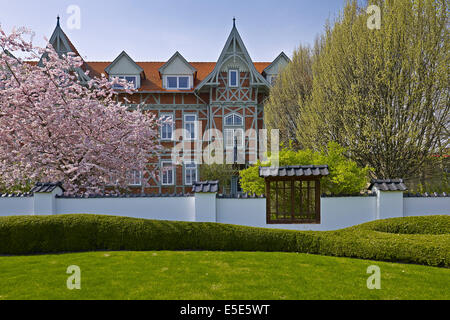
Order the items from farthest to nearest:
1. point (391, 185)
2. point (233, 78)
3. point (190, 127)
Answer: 1. point (190, 127)
2. point (233, 78)
3. point (391, 185)

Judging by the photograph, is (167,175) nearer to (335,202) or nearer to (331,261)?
(335,202)

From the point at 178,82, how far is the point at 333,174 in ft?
49.7

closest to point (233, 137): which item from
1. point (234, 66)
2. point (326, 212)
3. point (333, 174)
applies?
point (234, 66)

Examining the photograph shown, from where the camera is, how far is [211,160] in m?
19.5

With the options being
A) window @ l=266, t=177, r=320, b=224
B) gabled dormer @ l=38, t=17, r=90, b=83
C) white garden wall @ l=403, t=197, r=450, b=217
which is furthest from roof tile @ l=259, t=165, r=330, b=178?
gabled dormer @ l=38, t=17, r=90, b=83

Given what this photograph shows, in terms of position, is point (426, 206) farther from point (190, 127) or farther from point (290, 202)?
point (190, 127)

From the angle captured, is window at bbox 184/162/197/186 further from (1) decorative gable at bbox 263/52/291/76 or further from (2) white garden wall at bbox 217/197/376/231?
(2) white garden wall at bbox 217/197/376/231

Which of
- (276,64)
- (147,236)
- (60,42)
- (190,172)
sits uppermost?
(60,42)

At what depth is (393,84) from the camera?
10484 mm

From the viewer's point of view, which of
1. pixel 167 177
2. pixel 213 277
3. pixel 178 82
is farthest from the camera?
pixel 178 82

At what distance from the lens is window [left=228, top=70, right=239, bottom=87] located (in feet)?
66.8

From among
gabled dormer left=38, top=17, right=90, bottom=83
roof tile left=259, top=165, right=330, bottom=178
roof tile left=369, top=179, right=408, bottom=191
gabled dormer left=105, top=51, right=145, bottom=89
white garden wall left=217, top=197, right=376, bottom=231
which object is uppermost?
gabled dormer left=38, top=17, right=90, bottom=83

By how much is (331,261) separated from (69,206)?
24.3 ft

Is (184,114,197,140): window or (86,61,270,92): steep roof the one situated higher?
(86,61,270,92): steep roof
